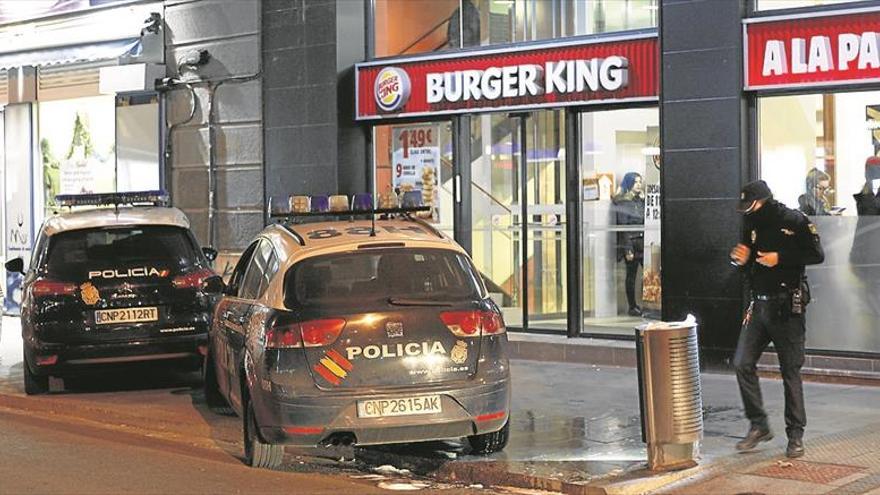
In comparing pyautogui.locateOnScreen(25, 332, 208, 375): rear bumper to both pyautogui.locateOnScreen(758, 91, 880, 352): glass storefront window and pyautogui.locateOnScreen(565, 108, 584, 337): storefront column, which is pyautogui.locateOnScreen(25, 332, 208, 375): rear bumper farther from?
pyautogui.locateOnScreen(758, 91, 880, 352): glass storefront window

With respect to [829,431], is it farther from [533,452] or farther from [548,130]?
[548,130]

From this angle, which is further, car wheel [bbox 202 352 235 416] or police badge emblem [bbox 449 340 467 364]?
car wheel [bbox 202 352 235 416]

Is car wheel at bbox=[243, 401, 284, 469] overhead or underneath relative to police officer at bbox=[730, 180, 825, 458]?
underneath

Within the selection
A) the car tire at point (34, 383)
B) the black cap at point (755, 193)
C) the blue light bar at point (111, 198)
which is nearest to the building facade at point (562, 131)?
the blue light bar at point (111, 198)

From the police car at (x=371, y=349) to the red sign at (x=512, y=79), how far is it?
521 cm

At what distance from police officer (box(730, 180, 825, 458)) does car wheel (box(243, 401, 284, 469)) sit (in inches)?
124

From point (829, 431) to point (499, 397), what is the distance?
8.83ft

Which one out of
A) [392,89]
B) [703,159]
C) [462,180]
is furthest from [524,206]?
[703,159]

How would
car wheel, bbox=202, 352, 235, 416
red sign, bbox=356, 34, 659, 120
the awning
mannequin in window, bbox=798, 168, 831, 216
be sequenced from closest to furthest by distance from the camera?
1. car wheel, bbox=202, 352, 235, 416
2. mannequin in window, bbox=798, 168, 831, 216
3. red sign, bbox=356, 34, 659, 120
4. the awning

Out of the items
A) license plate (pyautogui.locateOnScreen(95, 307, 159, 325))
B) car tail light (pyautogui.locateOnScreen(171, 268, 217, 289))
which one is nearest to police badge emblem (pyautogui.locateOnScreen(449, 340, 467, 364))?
car tail light (pyautogui.locateOnScreen(171, 268, 217, 289))

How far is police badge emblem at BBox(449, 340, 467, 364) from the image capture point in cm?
865

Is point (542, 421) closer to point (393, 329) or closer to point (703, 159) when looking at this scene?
point (393, 329)

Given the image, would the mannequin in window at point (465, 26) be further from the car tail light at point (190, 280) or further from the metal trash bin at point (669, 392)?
the metal trash bin at point (669, 392)

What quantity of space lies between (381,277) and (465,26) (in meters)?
7.88
